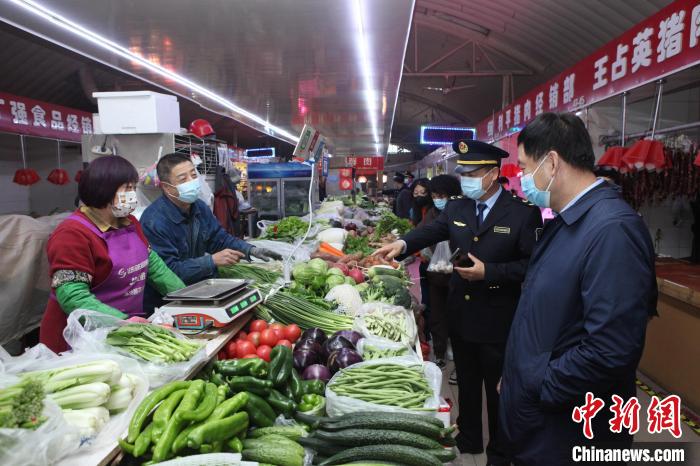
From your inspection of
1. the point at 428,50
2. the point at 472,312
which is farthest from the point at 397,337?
the point at 428,50

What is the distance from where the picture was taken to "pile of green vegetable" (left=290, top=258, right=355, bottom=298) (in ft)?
12.2

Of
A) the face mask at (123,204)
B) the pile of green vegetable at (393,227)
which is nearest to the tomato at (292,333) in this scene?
the face mask at (123,204)

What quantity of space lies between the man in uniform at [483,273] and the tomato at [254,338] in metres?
1.27

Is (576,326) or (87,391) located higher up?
(576,326)

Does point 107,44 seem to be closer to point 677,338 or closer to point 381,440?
point 381,440

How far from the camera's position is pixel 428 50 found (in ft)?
56.9

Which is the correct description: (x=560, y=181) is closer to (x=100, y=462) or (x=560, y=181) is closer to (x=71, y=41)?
(x=100, y=462)

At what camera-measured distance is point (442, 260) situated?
482cm

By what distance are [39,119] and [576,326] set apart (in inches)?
458

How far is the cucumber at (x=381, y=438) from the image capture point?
5.52 feet

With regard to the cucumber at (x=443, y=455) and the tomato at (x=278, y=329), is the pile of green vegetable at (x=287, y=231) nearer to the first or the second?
the tomato at (x=278, y=329)

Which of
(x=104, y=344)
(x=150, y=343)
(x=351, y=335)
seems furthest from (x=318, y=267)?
(x=104, y=344)

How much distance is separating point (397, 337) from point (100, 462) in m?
1.84

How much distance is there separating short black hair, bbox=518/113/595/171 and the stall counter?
328cm
